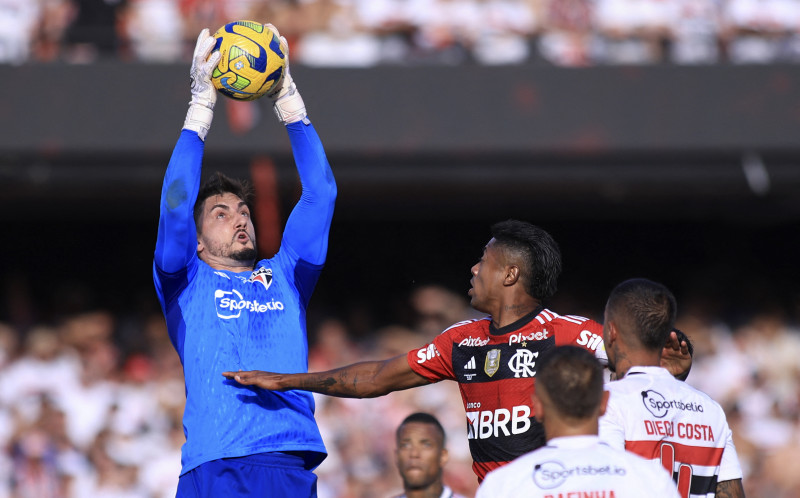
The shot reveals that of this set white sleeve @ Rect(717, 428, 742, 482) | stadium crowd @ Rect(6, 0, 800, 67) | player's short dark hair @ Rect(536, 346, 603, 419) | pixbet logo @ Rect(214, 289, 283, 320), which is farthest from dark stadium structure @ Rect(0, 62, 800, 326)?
player's short dark hair @ Rect(536, 346, 603, 419)

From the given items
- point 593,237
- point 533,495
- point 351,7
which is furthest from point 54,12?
point 533,495

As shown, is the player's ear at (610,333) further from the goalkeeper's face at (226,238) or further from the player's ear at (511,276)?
the goalkeeper's face at (226,238)

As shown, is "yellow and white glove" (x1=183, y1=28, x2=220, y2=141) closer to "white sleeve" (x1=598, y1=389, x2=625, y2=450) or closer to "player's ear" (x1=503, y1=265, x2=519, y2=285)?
"player's ear" (x1=503, y1=265, x2=519, y2=285)

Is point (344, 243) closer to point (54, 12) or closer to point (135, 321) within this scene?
point (135, 321)

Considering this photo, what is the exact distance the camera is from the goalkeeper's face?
460 cm

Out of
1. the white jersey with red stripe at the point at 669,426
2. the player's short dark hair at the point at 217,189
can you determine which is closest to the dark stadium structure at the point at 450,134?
the player's short dark hair at the point at 217,189

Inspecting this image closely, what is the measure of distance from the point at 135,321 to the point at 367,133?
138 inches

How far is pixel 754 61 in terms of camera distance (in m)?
9.16

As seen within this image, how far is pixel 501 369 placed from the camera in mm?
3938

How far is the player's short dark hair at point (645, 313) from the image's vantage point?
3.83 metres

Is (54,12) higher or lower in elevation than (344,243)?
higher

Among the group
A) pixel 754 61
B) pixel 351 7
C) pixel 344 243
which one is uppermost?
pixel 351 7

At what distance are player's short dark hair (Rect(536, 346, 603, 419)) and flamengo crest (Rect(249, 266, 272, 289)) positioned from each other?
5.76ft

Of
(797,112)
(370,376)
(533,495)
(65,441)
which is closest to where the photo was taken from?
(533,495)
